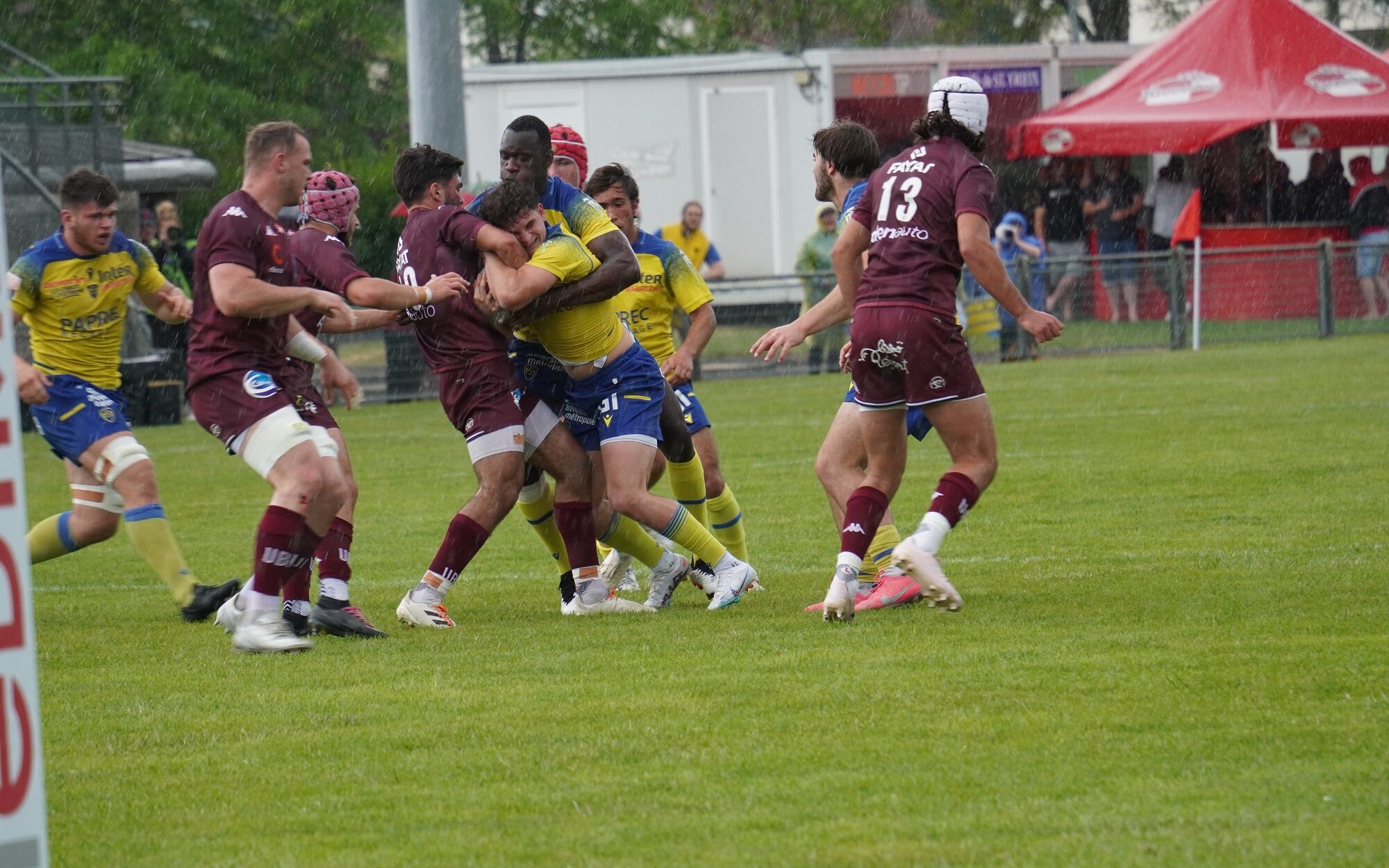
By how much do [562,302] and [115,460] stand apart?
2324 mm

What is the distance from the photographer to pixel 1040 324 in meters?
6.70

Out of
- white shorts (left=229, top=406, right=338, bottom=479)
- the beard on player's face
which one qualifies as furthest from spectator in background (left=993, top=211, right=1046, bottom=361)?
white shorts (left=229, top=406, right=338, bottom=479)

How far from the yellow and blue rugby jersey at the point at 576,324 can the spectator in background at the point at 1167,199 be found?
20.5m

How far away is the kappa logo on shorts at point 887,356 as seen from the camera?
6.88 metres

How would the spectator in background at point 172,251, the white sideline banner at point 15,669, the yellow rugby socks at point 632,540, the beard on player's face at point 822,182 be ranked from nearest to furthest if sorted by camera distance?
1. the white sideline banner at point 15,669
2. the beard on player's face at point 822,182
3. the yellow rugby socks at point 632,540
4. the spectator in background at point 172,251

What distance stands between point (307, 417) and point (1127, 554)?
3.76 m

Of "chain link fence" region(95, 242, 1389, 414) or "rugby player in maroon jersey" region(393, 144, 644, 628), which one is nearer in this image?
"rugby player in maroon jersey" region(393, 144, 644, 628)

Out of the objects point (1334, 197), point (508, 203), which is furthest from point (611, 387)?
point (1334, 197)

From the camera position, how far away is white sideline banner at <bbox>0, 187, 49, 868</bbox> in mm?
3064

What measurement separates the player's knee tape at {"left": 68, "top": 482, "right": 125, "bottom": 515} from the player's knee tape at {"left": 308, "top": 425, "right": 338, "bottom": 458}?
1.86 m

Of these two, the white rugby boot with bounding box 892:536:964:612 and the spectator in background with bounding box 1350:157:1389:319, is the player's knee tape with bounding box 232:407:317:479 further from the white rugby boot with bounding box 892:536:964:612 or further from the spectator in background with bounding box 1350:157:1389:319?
the spectator in background with bounding box 1350:157:1389:319

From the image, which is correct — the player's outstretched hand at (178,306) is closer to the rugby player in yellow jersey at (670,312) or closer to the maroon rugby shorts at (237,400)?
the maroon rugby shorts at (237,400)

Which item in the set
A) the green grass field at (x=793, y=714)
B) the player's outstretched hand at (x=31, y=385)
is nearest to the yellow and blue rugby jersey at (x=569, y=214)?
the green grass field at (x=793, y=714)

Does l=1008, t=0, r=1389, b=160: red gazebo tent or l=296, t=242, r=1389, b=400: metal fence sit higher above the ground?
l=1008, t=0, r=1389, b=160: red gazebo tent
